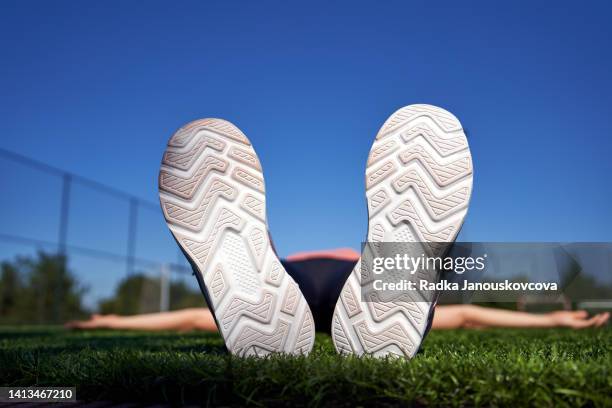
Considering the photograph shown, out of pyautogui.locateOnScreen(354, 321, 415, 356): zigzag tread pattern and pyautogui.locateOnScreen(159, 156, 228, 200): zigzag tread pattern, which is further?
pyautogui.locateOnScreen(159, 156, 228, 200): zigzag tread pattern

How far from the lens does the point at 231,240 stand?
2.01 meters

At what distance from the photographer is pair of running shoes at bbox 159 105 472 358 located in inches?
76.3

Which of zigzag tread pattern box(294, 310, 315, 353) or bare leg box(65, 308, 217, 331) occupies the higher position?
zigzag tread pattern box(294, 310, 315, 353)

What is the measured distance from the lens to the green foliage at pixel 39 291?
402 inches

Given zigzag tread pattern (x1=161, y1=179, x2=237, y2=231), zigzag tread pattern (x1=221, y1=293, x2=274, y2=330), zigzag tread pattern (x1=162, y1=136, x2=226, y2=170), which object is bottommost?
zigzag tread pattern (x1=221, y1=293, x2=274, y2=330)

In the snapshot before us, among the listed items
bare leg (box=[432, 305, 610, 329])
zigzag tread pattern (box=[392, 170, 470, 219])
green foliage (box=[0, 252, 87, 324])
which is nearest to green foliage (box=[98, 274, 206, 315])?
green foliage (box=[0, 252, 87, 324])

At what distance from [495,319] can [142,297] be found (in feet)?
30.8

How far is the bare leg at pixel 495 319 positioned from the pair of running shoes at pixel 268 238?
12.4 feet

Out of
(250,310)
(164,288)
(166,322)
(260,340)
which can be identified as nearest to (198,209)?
(250,310)

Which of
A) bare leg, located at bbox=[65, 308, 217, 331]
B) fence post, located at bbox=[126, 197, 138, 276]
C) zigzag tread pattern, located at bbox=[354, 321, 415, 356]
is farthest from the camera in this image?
fence post, located at bbox=[126, 197, 138, 276]

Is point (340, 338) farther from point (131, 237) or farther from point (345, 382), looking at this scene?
point (131, 237)

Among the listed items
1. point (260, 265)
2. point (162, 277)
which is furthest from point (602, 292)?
point (260, 265)

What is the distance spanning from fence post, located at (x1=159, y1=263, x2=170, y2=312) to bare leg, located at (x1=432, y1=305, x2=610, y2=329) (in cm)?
884

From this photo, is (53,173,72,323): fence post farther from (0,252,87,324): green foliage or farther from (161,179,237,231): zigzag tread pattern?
(161,179,237,231): zigzag tread pattern
